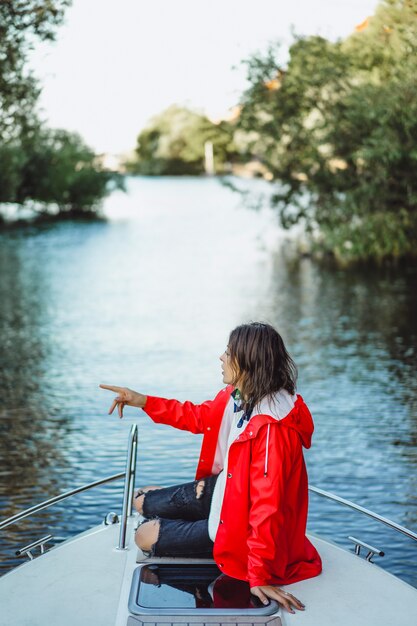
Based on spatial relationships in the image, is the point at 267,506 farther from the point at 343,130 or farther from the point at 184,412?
the point at 343,130

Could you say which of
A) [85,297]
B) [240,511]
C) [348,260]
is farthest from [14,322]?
[240,511]

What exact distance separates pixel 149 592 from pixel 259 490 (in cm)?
54

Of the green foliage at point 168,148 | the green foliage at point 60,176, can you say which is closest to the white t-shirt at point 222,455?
the green foliage at point 60,176

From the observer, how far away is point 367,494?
776cm

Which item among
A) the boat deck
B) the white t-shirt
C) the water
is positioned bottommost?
the water

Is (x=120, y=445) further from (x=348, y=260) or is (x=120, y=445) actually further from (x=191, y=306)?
(x=348, y=260)

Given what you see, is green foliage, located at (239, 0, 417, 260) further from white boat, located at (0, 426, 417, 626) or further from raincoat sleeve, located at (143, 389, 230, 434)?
white boat, located at (0, 426, 417, 626)

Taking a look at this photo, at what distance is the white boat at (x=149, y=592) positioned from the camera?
140 inches

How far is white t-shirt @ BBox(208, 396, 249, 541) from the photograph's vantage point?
4.07m

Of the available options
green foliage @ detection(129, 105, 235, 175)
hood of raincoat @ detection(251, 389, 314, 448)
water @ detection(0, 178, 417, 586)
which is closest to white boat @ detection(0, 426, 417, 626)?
hood of raincoat @ detection(251, 389, 314, 448)

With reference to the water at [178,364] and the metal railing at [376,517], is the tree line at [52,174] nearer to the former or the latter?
the water at [178,364]

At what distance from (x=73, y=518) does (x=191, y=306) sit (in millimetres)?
11354

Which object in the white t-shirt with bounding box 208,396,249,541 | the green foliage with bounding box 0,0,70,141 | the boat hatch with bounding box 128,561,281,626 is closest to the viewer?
the boat hatch with bounding box 128,561,281,626

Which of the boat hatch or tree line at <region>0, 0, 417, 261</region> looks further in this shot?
tree line at <region>0, 0, 417, 261</region>
